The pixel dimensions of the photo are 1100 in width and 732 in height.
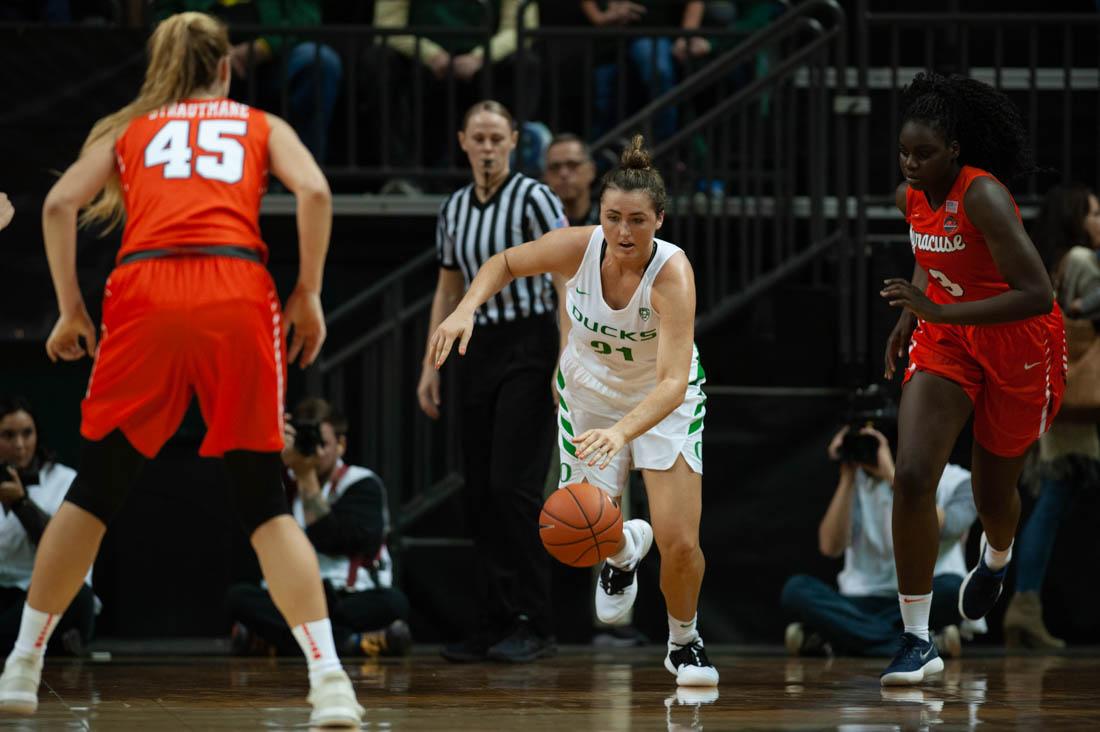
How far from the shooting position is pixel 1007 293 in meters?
5.42

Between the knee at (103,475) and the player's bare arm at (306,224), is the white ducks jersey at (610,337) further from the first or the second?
the knee at (103,475)

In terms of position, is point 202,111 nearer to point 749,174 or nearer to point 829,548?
point 829,548

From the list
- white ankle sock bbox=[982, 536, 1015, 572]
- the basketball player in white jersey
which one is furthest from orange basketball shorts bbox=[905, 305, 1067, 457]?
the basketball player in white jersey

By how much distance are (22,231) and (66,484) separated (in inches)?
54.7

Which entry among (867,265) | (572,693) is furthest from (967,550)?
(572,693)

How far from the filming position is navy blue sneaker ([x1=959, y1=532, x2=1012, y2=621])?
6.27 meters

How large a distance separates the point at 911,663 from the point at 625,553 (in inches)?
41.3

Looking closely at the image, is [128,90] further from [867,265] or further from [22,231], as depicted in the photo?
[867,265]

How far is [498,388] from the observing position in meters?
6.96

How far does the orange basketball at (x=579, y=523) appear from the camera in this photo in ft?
17.7

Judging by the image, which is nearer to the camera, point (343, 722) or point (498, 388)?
point (343, 722)

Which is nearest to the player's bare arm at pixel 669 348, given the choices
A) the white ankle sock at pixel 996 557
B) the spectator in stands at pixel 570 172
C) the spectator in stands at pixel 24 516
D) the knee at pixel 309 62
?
the white ankle sock at pixel 996 557

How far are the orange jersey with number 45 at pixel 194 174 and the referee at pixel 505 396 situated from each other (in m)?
2.32

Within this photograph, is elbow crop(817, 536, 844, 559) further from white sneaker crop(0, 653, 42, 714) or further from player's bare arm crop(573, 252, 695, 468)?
white sneaker crop(0, 653, 42, 714)
